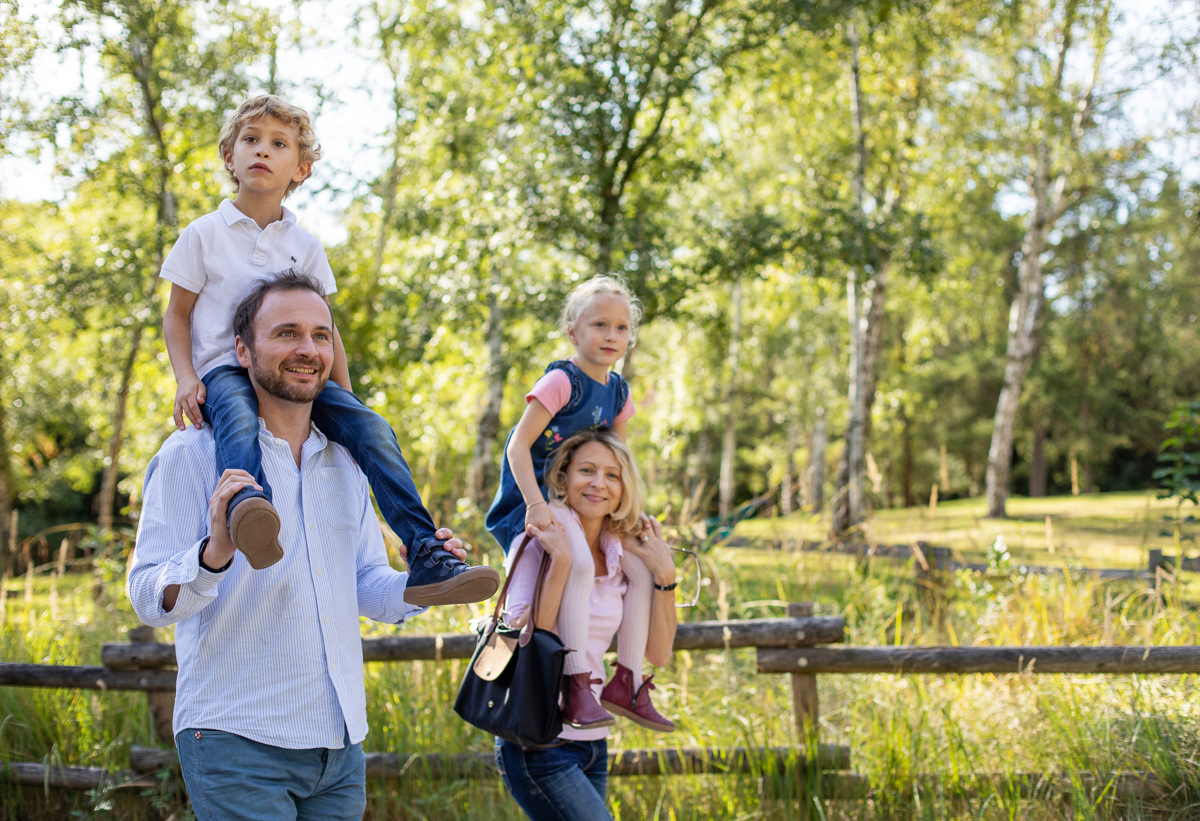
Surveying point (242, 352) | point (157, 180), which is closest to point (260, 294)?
point (242, 352)

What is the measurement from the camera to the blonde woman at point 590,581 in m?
2.50

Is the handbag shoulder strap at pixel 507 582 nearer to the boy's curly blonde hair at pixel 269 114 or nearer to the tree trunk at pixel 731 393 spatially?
the boy's curly blonde hair at pixel 269 114

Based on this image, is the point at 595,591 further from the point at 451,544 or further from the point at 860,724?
the point at 860,724

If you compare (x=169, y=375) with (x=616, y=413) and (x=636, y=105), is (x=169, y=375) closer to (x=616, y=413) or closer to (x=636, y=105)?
(x=636, y=105)

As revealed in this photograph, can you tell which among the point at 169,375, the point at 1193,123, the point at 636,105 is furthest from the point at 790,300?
the point at 169,375

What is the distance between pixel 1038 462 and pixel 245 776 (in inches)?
1096

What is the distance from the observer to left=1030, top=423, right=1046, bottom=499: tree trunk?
25484 millimetres

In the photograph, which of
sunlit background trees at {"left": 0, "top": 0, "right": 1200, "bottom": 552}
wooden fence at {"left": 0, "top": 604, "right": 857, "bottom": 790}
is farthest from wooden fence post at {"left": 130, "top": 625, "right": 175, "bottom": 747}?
sunlit background trees at {"left": 0, "top": 0, "right": 1200, "bottom": 552}

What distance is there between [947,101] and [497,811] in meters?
13.7

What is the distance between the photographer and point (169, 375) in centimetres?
1112

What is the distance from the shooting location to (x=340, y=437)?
7.29 feet

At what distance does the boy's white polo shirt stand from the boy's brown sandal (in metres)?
0.68

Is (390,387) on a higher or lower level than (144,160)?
lower

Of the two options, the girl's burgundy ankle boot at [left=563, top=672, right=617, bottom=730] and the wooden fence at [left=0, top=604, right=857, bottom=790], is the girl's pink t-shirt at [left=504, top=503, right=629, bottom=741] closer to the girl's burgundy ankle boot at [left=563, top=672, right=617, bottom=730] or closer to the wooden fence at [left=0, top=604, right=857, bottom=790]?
the girl's burgundy ankle boot at [left=563, top=672, right=617, bottom=730]
